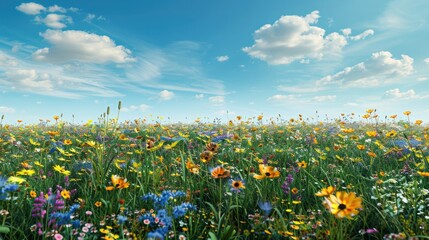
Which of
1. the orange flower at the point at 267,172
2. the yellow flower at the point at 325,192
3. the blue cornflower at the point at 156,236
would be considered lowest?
the blue cornflower at the point at 156,236

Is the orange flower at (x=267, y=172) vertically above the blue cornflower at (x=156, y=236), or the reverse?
the orange flower at (x=267, y=172)

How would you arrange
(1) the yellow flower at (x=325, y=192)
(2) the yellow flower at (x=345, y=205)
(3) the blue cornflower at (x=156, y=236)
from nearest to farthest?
1. (2) the yellow flower at (x=345, y=205)
2. (3) the blue cornflower at (x=156, y=236)
3. (1) the yellow flower at (x=325, y=192)

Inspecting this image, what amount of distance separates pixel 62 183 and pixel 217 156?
2.36 m

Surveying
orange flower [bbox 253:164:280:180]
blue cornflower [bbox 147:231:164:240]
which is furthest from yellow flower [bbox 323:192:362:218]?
blue cornflower [bbox 147:231:164:240]

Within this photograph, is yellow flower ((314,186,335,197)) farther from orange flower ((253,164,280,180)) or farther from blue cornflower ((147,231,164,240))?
blue cornflower ((147,231,164,240))

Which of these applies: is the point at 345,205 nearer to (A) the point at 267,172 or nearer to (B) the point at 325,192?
(B) the point at 325,192

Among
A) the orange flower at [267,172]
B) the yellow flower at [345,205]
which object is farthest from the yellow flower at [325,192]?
the orange flower at [267,172]

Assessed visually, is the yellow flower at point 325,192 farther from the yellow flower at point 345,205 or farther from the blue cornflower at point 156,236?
the blue cornflower at point 156,236

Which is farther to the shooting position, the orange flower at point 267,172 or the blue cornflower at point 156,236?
the orange flower at point 267,172

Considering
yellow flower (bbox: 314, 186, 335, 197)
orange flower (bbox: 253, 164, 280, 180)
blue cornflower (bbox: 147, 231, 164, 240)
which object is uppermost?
orange flower (bbox: 253, 164, 280, 180)

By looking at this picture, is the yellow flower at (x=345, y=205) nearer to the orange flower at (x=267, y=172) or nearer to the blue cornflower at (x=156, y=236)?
the orange flower at (x=267, y=172)

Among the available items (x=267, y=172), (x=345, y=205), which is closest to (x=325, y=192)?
(x=345, y=205)

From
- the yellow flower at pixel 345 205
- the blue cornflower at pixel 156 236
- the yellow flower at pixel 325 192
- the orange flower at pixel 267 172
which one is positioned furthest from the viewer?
the orange flower at pixel 267 172

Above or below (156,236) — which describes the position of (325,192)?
above
